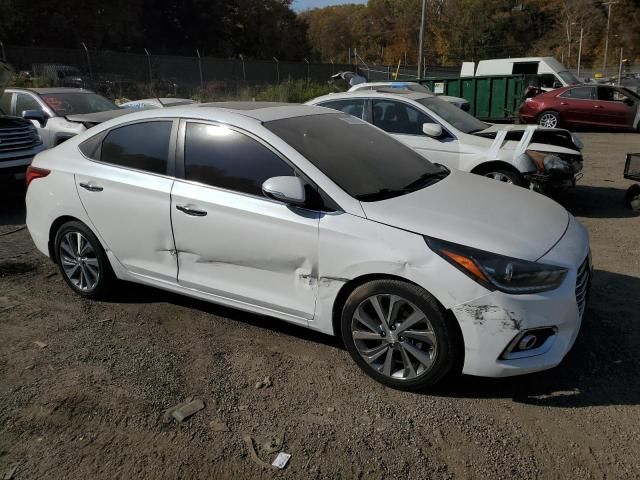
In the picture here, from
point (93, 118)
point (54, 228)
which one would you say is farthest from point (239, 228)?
point (93, 118)

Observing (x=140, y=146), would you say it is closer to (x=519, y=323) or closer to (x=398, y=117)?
(x=519, y=323)

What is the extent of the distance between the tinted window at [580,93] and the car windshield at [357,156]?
1520 cm

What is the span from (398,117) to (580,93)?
1226 centimetres

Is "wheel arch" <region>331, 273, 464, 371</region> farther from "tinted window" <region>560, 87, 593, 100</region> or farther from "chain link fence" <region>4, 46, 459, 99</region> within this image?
"chain link fence" <region>4, 46, 459, 99</region>

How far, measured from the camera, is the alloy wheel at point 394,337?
3.18m

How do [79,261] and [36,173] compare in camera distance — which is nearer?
[79,261]

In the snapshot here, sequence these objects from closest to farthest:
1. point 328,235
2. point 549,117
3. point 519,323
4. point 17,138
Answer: point 519,323 → point 328,235 → point 17,138 → point 549,117

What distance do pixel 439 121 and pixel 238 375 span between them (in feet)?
16.4

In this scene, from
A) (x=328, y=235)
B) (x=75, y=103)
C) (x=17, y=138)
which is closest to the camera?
(x=328, y=235)

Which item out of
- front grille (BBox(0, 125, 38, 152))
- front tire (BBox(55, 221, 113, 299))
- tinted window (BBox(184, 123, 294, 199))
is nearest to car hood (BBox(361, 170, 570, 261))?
tinted window (BBox(184, 123, 294, 199))

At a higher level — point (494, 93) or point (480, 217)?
point (494, 93)

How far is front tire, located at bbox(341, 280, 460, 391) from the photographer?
3.11 m

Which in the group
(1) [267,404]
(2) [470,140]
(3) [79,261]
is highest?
(2) [470,140]

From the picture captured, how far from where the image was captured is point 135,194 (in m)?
4.08
